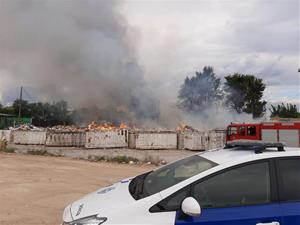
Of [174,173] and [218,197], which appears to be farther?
[174,173]

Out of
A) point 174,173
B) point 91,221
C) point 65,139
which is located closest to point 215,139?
point 65,139

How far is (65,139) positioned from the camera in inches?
1228

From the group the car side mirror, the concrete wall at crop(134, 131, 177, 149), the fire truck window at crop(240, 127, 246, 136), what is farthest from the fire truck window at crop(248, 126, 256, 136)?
the car side mirror

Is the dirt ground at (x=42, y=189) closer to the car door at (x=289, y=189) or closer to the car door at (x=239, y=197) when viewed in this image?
the car door at (x=239, y=197)

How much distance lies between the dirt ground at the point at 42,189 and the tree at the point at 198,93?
39054 mm

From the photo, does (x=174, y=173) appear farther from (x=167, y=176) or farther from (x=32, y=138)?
(x=32, y=138)

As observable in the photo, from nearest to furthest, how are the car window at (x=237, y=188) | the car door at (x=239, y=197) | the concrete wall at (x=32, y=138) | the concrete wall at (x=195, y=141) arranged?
the car door at (x=239, y=197), the car window at (x=237, y=188), the concrete wall at (x=195, y=141), the concrete wall at (x=32, y=138)

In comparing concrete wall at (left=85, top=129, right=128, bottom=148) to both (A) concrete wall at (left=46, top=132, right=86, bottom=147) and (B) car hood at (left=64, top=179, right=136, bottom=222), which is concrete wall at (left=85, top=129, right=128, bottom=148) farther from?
(B) car hood at (left=64, top=179, right=136, bottom=222)

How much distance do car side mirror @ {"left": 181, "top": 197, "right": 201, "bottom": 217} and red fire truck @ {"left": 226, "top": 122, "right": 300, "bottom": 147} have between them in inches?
740

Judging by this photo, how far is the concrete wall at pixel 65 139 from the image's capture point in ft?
102

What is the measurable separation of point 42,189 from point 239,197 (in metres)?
6.84

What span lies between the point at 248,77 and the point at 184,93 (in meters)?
14.8

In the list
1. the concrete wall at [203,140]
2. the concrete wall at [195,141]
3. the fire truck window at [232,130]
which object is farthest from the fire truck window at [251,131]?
the concrete wall at [195,141]

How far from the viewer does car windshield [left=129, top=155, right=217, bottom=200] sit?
3.88 meters
